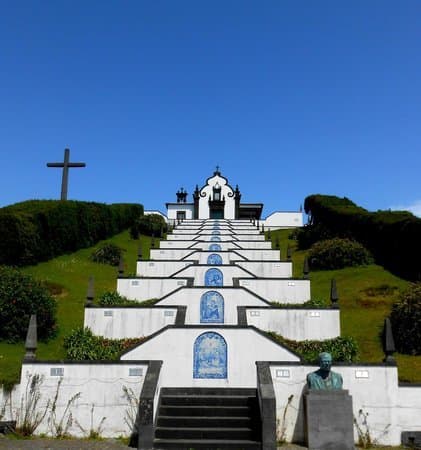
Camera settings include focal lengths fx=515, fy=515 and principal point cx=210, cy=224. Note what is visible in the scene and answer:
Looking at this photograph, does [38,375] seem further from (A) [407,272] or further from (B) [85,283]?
(A) [407,272]

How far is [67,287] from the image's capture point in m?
24.1

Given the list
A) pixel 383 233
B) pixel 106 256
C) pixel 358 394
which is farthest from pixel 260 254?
pixel 358 394

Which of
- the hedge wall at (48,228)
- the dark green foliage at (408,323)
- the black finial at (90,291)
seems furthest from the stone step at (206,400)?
the hedge wall at (48,228)

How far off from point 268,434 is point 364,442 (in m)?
2.56

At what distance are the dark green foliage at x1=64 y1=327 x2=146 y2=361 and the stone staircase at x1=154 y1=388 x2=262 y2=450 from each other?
3319 mm

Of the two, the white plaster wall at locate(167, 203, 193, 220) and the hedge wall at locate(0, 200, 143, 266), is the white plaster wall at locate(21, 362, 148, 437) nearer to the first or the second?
the hedge wall at locate(0, 200, 143, 266)

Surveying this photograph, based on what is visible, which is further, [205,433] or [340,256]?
[340,256]

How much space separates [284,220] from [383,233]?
29623 millimetres

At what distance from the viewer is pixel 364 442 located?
38.0 ft

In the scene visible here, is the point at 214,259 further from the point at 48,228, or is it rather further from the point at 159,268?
the point at 48,228

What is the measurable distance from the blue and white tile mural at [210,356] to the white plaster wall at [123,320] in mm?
A: 4061

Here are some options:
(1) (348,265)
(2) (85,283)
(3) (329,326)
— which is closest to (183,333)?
(3) (329,326)

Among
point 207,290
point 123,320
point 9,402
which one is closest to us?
point 9,402

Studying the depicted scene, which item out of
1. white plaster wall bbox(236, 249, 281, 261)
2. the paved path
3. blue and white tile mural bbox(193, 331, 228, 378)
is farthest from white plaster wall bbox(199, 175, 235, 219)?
the paved path
